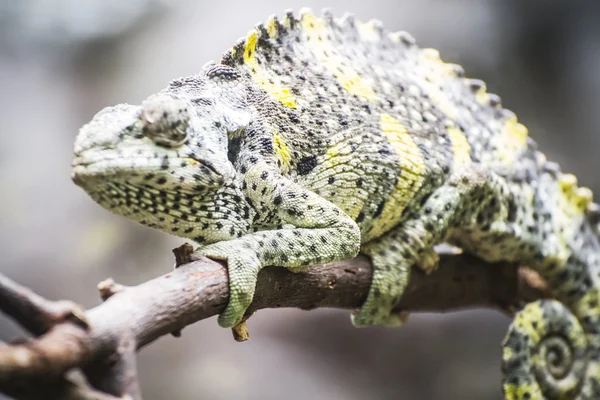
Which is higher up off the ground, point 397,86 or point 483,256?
point 397,86

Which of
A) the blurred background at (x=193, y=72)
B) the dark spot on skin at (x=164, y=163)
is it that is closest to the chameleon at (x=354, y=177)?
the dark spot on skin at (x=164, y=163)

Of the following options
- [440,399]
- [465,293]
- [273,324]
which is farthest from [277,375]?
[465,293]

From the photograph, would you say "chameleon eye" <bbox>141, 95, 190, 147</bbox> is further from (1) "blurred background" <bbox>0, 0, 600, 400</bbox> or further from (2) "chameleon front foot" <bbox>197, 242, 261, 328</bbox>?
(1) "blurred background" <bbox>0, 0, 600, 400</bbox>

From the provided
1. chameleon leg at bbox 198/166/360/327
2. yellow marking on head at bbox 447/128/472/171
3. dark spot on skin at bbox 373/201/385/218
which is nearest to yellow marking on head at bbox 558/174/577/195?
yellow marking on head at bbox 447/128/472/171

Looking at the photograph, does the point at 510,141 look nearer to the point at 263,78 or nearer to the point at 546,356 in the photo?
the point at 546,356

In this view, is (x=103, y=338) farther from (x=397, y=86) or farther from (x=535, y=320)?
(x=535, y=320)

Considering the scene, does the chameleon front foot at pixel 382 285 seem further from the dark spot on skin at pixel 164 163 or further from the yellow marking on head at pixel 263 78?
the dark spot on skin at pixel 164 163

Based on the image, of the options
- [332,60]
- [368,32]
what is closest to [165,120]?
[332,60]

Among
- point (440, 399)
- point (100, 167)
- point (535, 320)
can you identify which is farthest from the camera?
point (440, 399)
